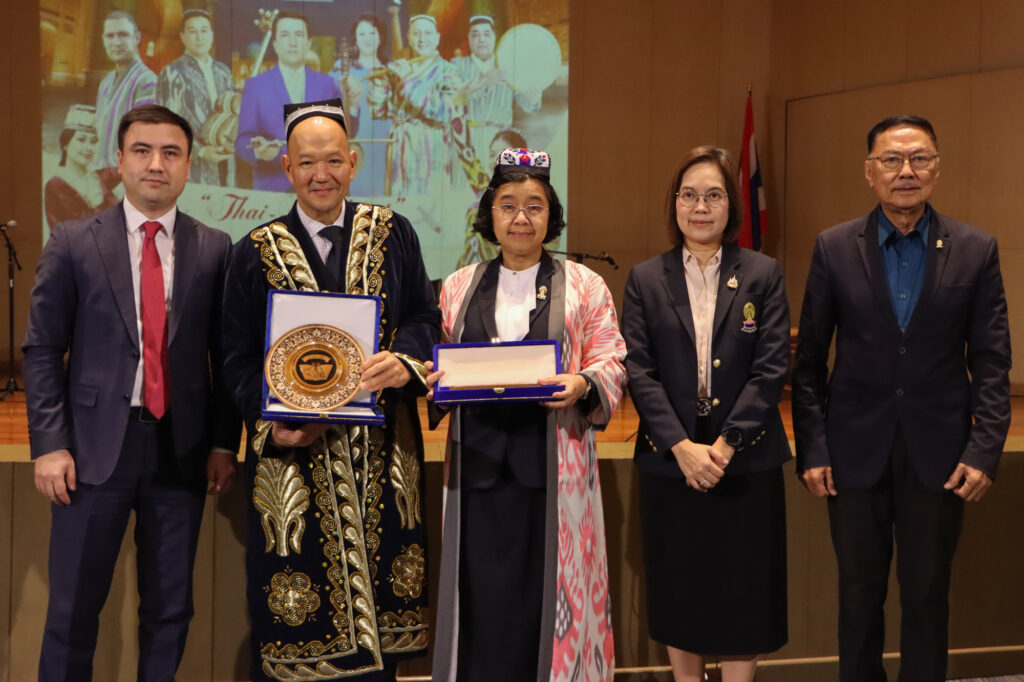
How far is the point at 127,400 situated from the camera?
222 cm

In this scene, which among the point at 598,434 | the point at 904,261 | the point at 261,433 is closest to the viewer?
the point at 261,433

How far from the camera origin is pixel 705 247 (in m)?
2.40

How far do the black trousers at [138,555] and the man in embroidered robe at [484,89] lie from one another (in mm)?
5374

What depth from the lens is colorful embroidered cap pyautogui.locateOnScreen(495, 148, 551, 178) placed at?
7.64ft

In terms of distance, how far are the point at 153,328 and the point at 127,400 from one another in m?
0.18

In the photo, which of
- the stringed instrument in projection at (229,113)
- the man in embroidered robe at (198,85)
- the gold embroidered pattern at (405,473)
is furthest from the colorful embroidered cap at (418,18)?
the gold embroidered pattern at (405,473)

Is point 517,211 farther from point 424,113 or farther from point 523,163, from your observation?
point 424,113

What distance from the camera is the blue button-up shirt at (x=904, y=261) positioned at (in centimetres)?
237

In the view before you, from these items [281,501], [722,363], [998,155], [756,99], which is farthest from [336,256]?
[756,99]

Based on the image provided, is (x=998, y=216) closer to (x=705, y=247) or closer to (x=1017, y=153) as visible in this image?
(x=1017, y=153)

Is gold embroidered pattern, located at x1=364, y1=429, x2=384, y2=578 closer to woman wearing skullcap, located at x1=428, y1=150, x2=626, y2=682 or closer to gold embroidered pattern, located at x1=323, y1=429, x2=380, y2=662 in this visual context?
gold embroidered pattern, located at x1=323, y1=429, x2=380, y2=662

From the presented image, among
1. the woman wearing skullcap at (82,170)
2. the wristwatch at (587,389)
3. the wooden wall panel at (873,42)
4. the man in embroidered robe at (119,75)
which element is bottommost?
the wristwatch at (587,389)

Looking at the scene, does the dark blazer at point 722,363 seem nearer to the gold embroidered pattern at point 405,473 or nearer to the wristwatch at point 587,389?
the wristwatch at point 587,389

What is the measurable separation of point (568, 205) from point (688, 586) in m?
5.94
